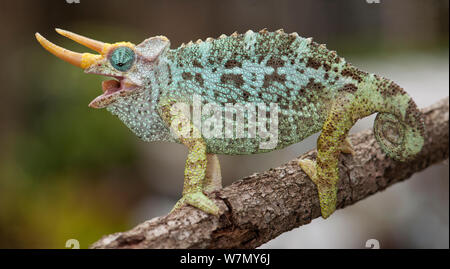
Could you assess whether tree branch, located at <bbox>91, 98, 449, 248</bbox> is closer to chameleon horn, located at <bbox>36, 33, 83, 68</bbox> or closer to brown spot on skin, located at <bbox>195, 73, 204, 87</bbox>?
brown spot on skin, located at <bbox>195, 73, 204, 87</bbox>

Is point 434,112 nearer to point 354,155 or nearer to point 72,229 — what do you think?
point 354,155

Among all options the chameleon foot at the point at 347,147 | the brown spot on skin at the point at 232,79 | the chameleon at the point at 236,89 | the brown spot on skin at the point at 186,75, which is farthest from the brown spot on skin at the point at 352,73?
the brown spot on skin at the point at 186,75

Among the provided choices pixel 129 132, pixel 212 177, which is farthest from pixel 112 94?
pixel 129 132

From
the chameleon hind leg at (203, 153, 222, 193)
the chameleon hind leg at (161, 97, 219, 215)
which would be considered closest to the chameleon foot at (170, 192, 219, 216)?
the chameleon hind leg at (161, 97, 219, 215)

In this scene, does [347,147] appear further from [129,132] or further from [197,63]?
[129,132]

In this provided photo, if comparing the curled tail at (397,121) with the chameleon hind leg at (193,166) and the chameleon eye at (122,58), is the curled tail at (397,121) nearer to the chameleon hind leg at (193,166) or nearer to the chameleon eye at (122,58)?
the chameleon hind leg at (193,166)

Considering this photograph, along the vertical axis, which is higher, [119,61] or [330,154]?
[119,61]

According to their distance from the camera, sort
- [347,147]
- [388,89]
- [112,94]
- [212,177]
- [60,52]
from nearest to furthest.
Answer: [60,52] < [112,94] < [388,89] < [212,177] < [347,147]

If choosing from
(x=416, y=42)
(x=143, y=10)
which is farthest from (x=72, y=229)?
(x=416, y=42)
